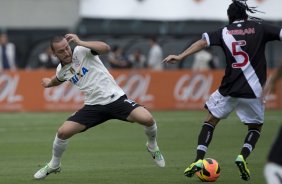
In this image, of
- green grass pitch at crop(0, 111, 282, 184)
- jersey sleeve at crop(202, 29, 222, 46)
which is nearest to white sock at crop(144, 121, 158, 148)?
green grass pitch at crop(0, 111, 282, 184)

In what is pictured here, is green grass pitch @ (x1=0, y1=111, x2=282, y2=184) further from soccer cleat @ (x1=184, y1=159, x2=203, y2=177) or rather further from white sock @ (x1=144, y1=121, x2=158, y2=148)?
white sock @ (x1=144, y1=121, x2=158, y2=148)

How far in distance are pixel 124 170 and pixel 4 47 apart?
651 inches

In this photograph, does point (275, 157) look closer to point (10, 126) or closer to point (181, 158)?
point (181, 158)

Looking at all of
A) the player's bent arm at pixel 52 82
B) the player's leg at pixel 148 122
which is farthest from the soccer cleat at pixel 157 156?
the player's bent arm at pixel 52 82

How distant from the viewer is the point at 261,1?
1339 inches

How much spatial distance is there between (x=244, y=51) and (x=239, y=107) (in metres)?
0.85

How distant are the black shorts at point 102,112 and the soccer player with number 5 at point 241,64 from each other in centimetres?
123

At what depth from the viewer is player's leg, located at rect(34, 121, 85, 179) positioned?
11992 mm

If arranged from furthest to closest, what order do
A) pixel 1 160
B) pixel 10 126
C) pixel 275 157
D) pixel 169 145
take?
pixel 10 126 → pixel 169 145 → pixel 1 160 → pixel 275 157

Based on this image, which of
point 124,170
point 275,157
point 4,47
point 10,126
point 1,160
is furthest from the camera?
point 4,47

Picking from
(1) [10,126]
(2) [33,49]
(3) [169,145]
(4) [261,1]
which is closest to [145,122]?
(3) [169,145]

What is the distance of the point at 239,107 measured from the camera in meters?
11.9

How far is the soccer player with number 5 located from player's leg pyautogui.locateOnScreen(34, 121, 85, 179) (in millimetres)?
1742

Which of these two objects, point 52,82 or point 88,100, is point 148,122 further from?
point 52,82
